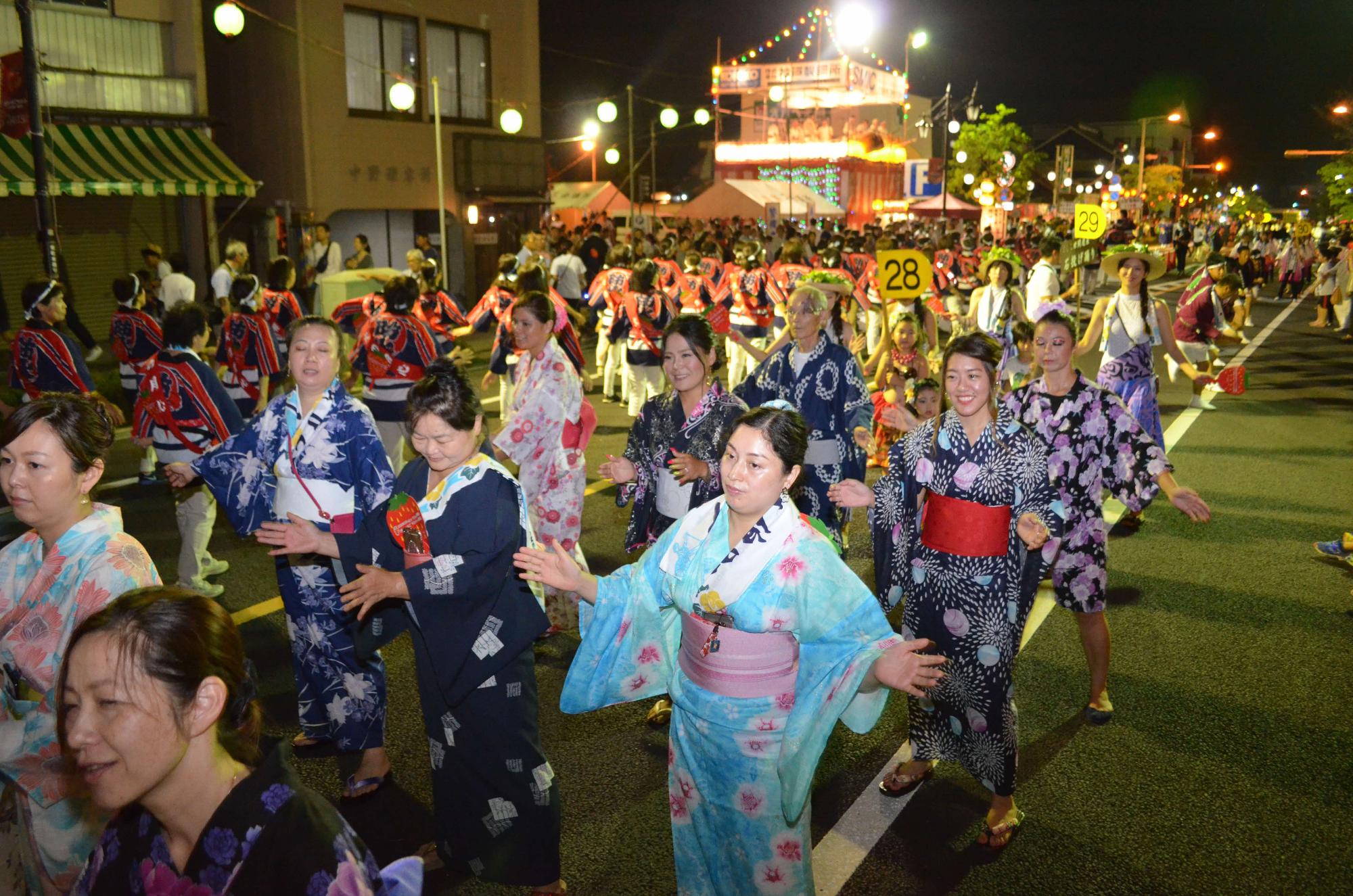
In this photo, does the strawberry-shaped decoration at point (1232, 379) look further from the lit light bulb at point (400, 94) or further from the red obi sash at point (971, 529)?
the lit light bulb at point (400, 94)

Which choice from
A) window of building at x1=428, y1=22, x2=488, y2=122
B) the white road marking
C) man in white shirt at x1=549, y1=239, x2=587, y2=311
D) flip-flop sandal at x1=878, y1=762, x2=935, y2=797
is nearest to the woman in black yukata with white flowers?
the white road marking

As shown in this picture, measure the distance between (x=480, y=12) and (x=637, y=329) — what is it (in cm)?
1589

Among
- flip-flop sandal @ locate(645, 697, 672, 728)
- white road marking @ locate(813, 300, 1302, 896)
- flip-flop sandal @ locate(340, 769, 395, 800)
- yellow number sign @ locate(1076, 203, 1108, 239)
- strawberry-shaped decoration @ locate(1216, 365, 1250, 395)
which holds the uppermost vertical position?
yellow number sign @ locate(1076, 203, 1108, 239)

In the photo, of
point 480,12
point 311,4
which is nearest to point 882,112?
point 480,12

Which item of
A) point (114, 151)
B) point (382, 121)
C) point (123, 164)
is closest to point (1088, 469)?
point (123, 164)

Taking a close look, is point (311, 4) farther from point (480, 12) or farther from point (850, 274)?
point (850, 274)

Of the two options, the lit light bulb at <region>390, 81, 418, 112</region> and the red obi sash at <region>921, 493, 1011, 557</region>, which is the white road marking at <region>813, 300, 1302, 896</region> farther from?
the lit light bulb at <region>390, 81, 418, 112</region>

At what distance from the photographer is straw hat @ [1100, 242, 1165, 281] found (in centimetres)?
832

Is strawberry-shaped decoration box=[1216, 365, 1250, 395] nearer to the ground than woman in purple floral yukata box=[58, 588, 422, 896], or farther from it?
farther from it

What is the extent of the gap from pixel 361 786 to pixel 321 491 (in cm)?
127

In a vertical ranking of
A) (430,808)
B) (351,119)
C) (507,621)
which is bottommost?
(430,808)

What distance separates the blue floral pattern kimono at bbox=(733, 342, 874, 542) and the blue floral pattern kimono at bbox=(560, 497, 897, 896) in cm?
288

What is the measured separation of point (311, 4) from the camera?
20625 millimetres

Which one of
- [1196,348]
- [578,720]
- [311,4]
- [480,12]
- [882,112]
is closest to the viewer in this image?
[578,720]
